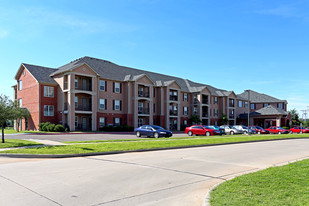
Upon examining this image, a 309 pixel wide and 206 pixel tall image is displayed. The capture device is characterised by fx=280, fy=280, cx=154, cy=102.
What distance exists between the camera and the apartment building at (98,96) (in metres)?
38.2

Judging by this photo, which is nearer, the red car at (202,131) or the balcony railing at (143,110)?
the red car at (202,131)

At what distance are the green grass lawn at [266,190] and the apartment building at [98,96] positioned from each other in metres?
32.4

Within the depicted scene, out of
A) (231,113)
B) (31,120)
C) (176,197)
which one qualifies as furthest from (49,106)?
(231,113)

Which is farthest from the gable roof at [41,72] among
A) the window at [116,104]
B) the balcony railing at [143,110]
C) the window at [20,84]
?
the balcony railing at [143,110]

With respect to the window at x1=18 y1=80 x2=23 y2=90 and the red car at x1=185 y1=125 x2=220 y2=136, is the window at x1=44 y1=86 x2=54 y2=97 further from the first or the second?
the red car at x1=185 y1=125 x2=220 y2=136

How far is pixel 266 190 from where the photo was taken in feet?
21.2

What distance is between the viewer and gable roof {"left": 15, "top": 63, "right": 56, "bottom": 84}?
38669mm

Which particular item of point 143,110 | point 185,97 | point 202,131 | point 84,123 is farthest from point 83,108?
point 185,97

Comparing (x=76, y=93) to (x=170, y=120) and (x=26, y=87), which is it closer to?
(x=26, y=87)

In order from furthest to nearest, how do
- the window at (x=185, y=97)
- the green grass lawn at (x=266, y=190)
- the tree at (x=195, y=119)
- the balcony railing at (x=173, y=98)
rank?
1. the window at (x=185, y=97)
2. the tree at (x=195, y=119)
3. the balcony railing at (x=173, y=98)
4. the green grass lawn at (x=266, y=190)

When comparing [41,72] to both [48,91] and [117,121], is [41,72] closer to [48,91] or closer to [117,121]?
[48,91]

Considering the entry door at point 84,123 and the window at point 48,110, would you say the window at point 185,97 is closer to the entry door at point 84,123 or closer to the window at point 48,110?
the entry door at point 84,123

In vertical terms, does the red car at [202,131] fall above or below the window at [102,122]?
below

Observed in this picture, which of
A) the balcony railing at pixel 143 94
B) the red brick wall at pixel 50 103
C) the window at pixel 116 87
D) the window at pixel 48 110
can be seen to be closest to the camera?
the red brick wall at pixel 50 103
